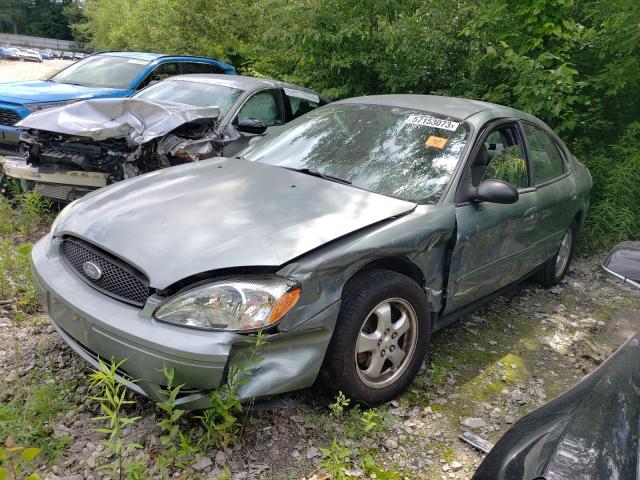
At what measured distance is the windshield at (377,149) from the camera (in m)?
3.32

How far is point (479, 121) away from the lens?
3.65 m

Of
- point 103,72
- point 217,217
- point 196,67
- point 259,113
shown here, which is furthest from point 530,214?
point 196,67

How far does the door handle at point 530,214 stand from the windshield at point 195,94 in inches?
143

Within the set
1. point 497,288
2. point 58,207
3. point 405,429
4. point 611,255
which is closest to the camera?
point 611,255

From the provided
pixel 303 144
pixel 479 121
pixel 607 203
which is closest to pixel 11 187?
pixel 303 144

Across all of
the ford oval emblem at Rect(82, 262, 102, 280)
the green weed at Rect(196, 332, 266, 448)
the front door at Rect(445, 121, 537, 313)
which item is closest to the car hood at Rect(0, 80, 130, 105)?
the ford oval emblem at Rect(82, 262, 102, 280)

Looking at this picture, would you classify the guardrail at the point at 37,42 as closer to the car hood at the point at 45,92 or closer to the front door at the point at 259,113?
the car hood at the point at 45,92

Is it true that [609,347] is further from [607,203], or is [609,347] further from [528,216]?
[607,203]

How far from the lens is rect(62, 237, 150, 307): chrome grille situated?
248 centimetres

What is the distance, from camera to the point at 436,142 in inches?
138

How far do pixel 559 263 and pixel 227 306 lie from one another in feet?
12.3

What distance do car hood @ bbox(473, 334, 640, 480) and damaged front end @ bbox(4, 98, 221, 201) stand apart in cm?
429

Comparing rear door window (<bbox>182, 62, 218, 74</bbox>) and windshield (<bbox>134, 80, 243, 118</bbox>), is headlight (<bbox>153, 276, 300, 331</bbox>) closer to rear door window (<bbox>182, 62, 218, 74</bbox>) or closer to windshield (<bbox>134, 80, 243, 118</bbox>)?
windshield (<bbox>134, 80, 243, 118</bbox>)

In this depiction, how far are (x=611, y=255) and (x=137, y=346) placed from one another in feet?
6.67
